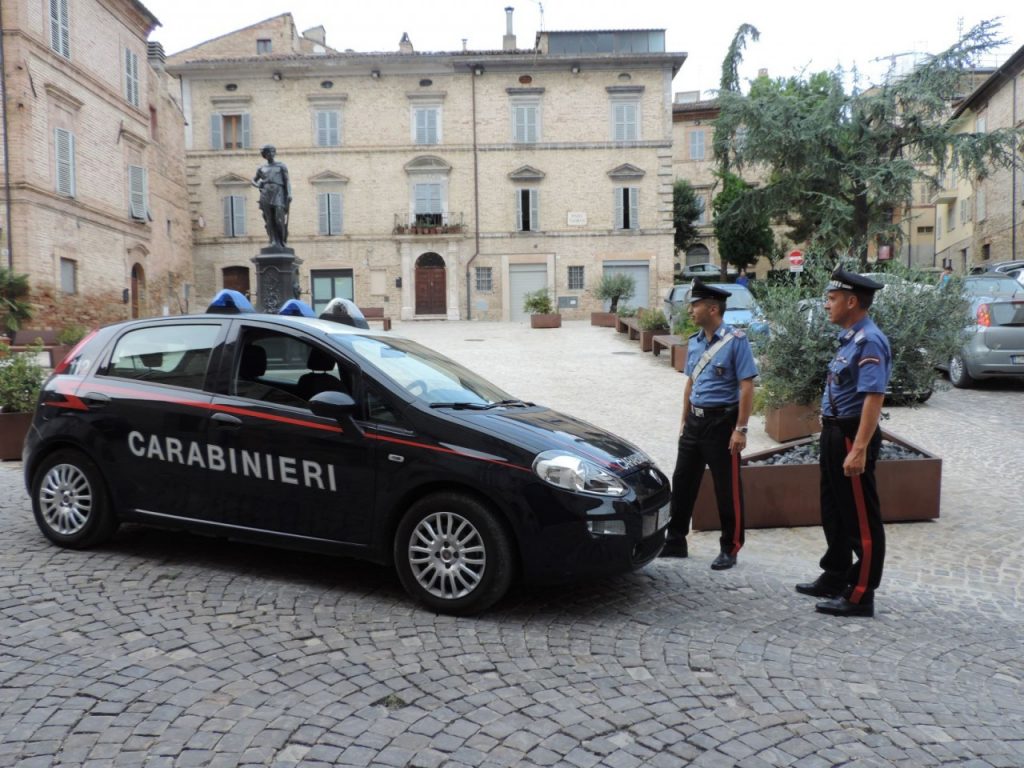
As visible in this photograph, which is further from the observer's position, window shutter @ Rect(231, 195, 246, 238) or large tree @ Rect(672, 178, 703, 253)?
large tree @ Rect(672, 178, 703, 253)

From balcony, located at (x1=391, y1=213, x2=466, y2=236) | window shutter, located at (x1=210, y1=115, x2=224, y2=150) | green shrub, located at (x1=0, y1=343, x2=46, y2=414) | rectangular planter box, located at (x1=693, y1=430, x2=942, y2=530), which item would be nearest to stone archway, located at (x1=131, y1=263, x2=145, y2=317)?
window shutter, located at (x1=210, y1=115, x2=224, y2=150)

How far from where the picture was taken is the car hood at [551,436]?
4.43 m

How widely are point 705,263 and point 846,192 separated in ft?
68.6

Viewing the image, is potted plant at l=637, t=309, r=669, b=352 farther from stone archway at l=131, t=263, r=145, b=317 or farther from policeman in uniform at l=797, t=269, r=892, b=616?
stone archway at l=131, t=263, r=145, b=317

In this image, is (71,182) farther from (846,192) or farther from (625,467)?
(625,467)

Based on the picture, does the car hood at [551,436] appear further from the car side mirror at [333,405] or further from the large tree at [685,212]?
the large tree at [685,212]

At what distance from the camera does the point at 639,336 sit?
68.4 ft

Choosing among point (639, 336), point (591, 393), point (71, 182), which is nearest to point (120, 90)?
point (71, 182)

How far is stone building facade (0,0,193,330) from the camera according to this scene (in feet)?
75.8

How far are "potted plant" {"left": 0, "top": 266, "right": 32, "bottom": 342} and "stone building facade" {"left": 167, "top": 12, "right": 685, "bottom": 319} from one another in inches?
704

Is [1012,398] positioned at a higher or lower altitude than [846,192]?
lower

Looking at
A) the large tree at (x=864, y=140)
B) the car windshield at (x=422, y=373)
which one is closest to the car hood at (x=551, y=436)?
the car windshield at (x=422, y=373)

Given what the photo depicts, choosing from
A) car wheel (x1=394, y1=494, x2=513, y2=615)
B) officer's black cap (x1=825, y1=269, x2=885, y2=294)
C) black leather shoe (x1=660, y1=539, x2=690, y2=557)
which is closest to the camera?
car wheel (x1=394, y1=494, x2=513, y2=615)

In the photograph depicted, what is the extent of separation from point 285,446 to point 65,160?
81.0 feet
